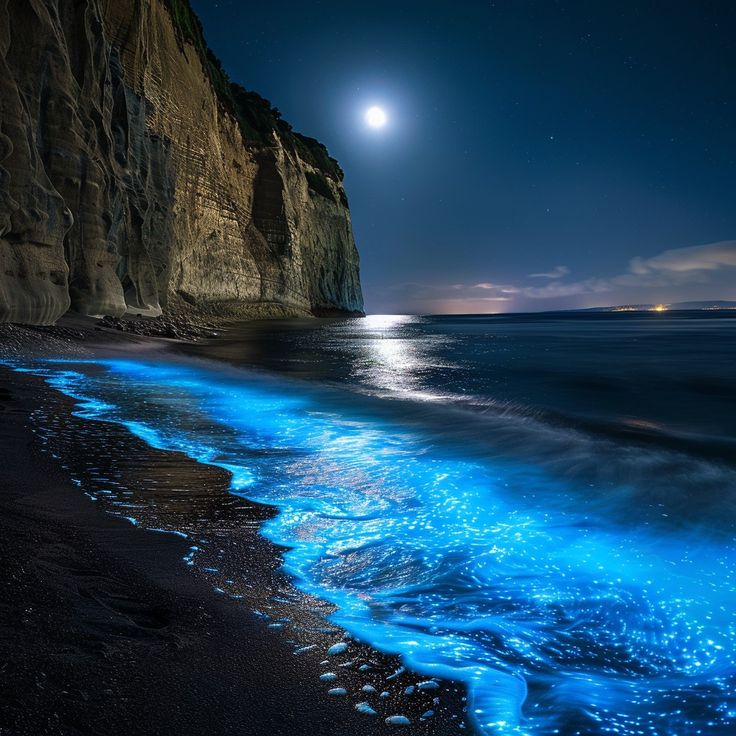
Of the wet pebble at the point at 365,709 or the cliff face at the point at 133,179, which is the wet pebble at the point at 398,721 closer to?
the wet pebble at the point at 365,709

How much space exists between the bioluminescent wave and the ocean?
0.4 inches

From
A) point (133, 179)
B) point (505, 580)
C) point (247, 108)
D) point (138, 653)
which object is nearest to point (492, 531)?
point (505, 580)

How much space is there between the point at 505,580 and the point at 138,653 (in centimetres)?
185

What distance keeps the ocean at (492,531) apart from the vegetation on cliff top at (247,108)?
36583mm

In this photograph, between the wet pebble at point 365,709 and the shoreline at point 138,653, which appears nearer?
the shoreline at point 138,653

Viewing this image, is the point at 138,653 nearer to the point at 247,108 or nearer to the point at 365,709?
the point at 365,709

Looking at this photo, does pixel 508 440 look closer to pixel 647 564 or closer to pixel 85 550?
pixel 647 564

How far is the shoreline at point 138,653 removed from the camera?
4.21 feet

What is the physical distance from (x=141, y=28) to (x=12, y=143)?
18.9 metres

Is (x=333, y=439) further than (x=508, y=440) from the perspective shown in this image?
No

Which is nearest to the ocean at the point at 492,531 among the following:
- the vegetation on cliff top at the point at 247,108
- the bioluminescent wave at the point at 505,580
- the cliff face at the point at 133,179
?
the bioluminescent wave at the point at 505,580

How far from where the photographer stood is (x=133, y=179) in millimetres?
23406

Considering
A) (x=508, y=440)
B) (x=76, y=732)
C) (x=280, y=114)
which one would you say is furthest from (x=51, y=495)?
(x=280, y=114)

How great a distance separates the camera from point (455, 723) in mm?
1479
